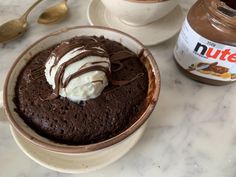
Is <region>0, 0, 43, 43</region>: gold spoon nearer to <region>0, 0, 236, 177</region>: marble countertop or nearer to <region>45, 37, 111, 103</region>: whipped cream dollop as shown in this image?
<region>0, 0, 236, 177</region>: marble countertop

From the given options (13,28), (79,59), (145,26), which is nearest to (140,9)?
(145,26)

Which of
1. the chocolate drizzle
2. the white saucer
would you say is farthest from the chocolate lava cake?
the white saucer

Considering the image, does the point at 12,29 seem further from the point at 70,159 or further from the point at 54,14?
the point at 70,159

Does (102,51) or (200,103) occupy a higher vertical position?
(102,51)

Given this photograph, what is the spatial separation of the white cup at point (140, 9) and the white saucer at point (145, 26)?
4cm

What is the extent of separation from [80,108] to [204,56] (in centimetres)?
34

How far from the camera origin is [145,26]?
0.98 m

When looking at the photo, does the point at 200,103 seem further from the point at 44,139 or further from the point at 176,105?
the point at 44,139

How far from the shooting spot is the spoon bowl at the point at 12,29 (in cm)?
94

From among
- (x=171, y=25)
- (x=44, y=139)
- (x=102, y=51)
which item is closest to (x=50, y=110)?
(x=44, y=139)

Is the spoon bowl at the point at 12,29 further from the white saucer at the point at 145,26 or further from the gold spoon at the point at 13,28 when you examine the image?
the white saucer at the point at 145,26

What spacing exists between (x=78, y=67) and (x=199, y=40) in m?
0.31

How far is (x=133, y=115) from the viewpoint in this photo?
70 cm

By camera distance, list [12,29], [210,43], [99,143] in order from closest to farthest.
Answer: [99,143] < [210,43] < [12,29]
